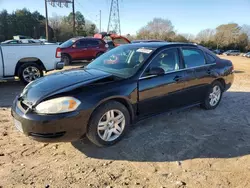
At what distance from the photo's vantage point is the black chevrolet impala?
3.14m

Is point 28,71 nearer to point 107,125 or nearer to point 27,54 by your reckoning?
point 27,54

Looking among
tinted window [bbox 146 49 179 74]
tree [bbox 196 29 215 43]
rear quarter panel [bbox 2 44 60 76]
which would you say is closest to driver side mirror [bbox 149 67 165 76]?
tinted window [bbox 146 49 179 74]

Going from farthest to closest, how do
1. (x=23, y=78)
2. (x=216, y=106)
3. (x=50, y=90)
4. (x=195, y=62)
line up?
1. (x=23, y=78)
2. (x=216, y=106)
3. (x=195, y=62)
4. (x=50, y=90)

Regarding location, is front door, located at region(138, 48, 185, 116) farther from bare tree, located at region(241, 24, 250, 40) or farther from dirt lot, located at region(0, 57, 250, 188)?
bare tree, located at region(241, 24, 250, 40)

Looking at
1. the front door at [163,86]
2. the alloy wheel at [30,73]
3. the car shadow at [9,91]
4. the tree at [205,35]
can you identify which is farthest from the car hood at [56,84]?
the tree at [205,35]

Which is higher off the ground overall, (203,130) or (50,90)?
(50,90)

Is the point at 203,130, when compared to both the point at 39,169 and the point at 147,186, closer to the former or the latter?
the point at 147,186

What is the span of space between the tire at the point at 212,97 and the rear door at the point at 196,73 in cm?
17

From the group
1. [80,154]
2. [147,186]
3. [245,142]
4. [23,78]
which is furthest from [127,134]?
[23,78]

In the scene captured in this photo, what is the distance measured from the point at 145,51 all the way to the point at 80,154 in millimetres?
2155

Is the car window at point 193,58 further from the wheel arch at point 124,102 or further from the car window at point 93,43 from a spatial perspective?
the car window at point 93,43

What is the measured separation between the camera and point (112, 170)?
3.10 m

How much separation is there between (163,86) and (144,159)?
1422 millimetres

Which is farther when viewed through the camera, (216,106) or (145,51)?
(216,106)
